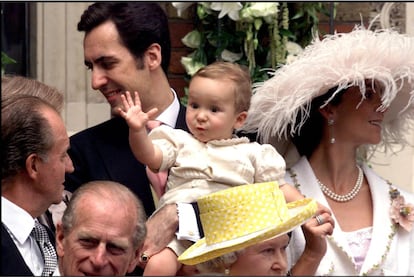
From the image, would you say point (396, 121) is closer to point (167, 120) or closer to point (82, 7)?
point (167, 120)

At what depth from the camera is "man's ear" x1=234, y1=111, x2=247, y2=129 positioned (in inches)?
162

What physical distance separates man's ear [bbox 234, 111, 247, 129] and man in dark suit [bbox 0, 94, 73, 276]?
691 mm

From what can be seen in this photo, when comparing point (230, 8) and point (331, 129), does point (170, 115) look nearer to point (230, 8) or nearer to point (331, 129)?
point (331, 129)

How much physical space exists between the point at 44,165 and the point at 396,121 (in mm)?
1564

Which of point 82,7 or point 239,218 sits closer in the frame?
point 239,218

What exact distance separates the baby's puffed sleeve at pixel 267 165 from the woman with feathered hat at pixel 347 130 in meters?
0.22

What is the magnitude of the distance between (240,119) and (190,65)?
1438 millimetres

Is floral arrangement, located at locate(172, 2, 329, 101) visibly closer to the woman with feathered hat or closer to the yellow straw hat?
the woman with feathered hat

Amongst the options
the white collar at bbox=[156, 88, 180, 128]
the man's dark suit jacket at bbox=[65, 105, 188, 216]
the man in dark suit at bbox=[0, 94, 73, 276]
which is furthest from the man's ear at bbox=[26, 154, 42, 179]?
the white collar at bbox=[156, 88, 180, 128]

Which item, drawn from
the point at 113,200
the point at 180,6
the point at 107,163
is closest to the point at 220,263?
the point at 113,200

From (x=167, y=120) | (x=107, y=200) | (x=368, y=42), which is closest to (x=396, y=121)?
(x=368, y=42)

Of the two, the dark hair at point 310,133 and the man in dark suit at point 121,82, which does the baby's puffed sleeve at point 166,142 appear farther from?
the dark hair at point 310,133

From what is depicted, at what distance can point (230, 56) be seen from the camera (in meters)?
5.53

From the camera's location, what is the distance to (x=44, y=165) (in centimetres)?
359
